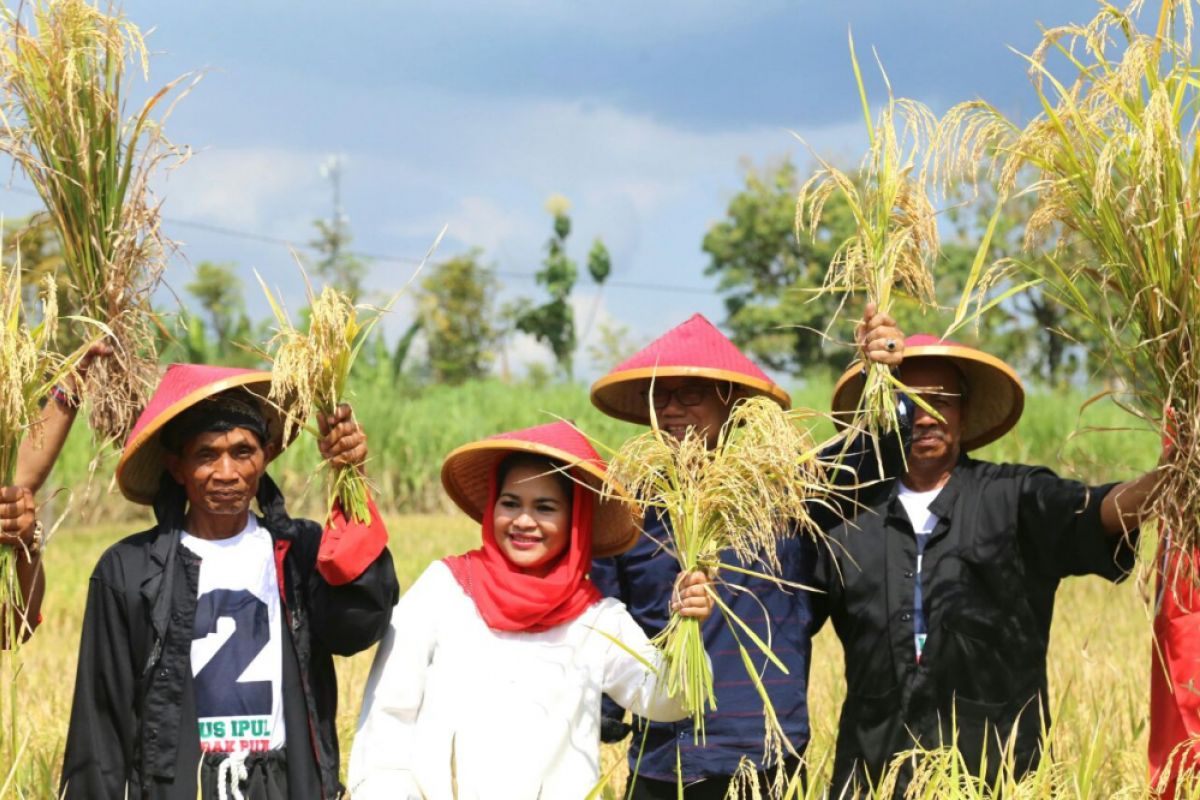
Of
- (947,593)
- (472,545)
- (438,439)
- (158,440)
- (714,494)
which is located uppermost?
(158,440)

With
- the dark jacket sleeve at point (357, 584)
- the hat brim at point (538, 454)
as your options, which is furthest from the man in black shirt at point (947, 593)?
the dark jacket sleeve at point (357, 584)

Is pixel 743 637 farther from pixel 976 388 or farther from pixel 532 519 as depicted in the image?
pixel 976 388

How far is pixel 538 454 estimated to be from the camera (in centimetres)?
333

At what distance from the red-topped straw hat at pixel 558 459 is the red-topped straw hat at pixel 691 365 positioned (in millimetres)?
353

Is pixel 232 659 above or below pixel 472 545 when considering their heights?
above

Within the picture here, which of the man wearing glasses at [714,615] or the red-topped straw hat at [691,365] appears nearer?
the man wearing glasses at [714,615]

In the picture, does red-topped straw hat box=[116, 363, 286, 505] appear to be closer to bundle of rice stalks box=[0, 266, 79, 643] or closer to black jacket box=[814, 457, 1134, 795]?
bundle of rice stalks box=[0, 266, 79, 643]

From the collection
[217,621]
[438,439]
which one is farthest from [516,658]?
[438,439]

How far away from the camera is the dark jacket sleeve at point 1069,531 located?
3418mm

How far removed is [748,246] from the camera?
42.6m

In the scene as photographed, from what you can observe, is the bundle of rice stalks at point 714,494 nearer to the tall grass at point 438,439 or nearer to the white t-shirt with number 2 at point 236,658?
the white t-shirt with number 2 at point 236,658

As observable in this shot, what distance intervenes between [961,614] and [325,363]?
1.77 metres

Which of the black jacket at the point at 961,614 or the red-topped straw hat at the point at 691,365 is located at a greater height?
the red-topped straw hat at the point at 691,365

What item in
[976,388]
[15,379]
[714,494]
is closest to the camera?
[714,494]
